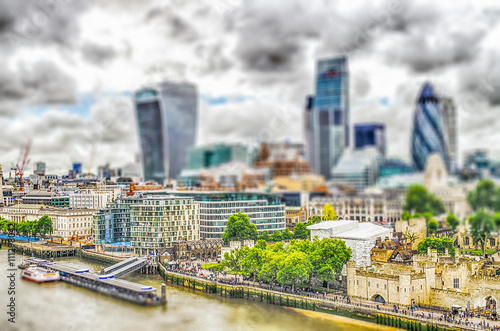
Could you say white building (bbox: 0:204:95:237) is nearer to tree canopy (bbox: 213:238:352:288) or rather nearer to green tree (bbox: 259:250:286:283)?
tree canopy (bbox: 213:238:352:288)

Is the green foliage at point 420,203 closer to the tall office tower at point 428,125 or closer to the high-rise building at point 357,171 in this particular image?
the high-rise building at point 357,171

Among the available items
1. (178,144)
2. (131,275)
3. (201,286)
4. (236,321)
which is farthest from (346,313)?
(178,144)

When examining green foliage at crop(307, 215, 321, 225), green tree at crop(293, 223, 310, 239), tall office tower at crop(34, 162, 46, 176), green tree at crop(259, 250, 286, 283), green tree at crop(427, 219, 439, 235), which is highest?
tall office tower at crop(34, 162, 46, 176)

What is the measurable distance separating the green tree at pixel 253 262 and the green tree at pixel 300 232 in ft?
34.8

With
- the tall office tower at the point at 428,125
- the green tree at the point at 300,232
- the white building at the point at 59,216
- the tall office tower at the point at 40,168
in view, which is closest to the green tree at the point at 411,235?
the green tree at the point at 300,232

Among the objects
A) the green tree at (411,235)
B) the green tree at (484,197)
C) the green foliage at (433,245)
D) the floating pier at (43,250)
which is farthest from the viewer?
the green tree at (484,197)

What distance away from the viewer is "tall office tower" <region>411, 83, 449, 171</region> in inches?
6718

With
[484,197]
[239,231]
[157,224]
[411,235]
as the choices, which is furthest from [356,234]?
[484,197]

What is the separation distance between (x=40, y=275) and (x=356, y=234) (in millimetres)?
27688

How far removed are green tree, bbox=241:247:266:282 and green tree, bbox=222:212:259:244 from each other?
10.2 meters

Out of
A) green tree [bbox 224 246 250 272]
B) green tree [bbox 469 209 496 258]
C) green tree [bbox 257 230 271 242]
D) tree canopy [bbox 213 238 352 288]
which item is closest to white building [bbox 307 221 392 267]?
tree canopy [bbox 213 238 352 288]

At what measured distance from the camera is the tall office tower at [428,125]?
560ft

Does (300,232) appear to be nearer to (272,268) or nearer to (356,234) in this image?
(356,234)

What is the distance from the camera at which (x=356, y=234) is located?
5106 cm
